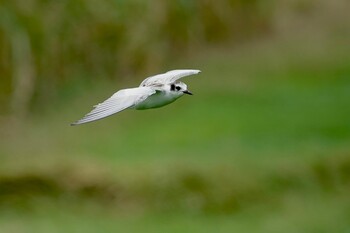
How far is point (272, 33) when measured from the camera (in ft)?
31.3

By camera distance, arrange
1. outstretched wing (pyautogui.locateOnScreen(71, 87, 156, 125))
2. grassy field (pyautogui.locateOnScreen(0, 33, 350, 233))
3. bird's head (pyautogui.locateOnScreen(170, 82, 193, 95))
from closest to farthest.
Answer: outstretched wing (pyautogui.locateOnScreen(71, 87, 156, 125))
bird's head (pyautogui.locateOnScreen(170, 82, 193, 95))
grassy field (pyautogui.locateOnScreen(0, 33, 350, 233))

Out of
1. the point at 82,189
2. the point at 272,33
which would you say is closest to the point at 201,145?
the point at 82,189

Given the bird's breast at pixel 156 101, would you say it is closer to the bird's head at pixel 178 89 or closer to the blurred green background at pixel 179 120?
the bird's head at pixel 178 89

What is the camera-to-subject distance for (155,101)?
2529 millimetres

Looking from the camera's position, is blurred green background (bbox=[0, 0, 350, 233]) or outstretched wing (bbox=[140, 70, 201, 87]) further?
blurred green background (bbox=[0, 0, 350, 233])

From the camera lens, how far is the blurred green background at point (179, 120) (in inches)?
264

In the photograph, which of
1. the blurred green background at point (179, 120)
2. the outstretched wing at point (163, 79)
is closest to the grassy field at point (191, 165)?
the blurred green background at point (179, 120)

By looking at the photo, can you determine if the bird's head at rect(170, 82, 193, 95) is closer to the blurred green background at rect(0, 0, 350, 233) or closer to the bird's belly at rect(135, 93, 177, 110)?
the bird's belly at rect(135, 93, 177, 110)

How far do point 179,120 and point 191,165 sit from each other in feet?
2.63

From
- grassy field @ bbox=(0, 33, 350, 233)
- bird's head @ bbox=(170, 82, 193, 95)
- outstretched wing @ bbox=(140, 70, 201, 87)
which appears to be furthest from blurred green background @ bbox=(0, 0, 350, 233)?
bird's head @ bbox=(170, 82, 193, 95)

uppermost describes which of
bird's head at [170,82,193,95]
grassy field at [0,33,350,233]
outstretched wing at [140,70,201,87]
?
grassy field at [0,33,350,233]

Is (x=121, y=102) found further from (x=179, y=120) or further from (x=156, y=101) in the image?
(x=179, y=120)

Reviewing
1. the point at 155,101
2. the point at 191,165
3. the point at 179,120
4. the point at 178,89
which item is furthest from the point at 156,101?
the point at 179,120

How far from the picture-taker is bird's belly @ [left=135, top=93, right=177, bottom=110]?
249cm
